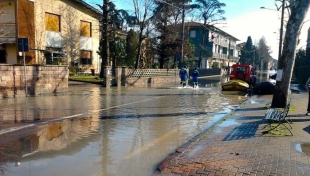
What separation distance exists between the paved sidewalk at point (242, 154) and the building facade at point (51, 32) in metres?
20.3

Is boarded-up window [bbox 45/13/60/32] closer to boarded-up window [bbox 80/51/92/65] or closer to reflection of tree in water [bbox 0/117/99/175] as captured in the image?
boarded-up window [bbox 80/51/92/65]

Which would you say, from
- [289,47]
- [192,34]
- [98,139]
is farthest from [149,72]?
[192,34]

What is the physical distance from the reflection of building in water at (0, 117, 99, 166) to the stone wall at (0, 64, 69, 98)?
6762 millimetres

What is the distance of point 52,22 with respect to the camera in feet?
92.5

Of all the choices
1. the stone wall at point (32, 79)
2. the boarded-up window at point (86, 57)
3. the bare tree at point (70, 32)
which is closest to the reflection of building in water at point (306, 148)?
the stone wall at point (32, 79)

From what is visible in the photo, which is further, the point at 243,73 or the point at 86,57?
the point at 86,57

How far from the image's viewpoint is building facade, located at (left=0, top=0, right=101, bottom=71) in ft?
82.5

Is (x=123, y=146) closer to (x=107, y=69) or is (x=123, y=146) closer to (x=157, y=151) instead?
(x=157, y=151)

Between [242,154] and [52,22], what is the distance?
26821 millimetres

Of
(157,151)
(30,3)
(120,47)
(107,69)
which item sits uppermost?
(30,3)

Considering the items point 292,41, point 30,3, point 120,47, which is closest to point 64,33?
point 30,3

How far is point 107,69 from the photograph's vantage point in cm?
2153

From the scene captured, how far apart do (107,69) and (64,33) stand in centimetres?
1075

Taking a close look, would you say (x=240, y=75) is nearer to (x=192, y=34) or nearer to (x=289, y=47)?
(x=289, y=47)
